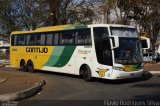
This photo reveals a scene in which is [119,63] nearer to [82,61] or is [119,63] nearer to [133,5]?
[82,61]

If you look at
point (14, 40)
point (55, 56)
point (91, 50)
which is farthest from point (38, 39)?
point (91, 50)

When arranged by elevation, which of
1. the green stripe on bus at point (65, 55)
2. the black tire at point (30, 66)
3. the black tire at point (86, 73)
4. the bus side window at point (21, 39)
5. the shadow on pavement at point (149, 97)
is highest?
the bus side window at point (21, 39)

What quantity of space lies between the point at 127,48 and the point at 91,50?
1.95 metres

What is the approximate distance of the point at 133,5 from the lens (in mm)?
39375

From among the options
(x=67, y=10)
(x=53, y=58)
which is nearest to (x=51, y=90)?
(x=53, y=58)

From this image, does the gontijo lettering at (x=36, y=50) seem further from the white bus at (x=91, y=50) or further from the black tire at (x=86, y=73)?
the black tire at (x=86, y=73)

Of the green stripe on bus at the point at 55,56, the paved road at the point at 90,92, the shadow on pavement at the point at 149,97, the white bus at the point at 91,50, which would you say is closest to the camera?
the shadow on pavement at the point at 149,97

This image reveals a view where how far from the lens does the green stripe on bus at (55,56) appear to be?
2416 centimetres

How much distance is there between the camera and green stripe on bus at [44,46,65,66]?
79.3 feet

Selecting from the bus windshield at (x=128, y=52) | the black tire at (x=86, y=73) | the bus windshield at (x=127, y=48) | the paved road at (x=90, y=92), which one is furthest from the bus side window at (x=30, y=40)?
the bus windshield at (x=128, y=52)

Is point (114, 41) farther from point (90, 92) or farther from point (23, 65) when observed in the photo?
point (23, 65)

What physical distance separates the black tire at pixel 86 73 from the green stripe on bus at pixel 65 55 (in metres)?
1.39

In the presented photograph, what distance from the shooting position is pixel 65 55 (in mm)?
23734

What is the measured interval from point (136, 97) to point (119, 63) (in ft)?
17.2
